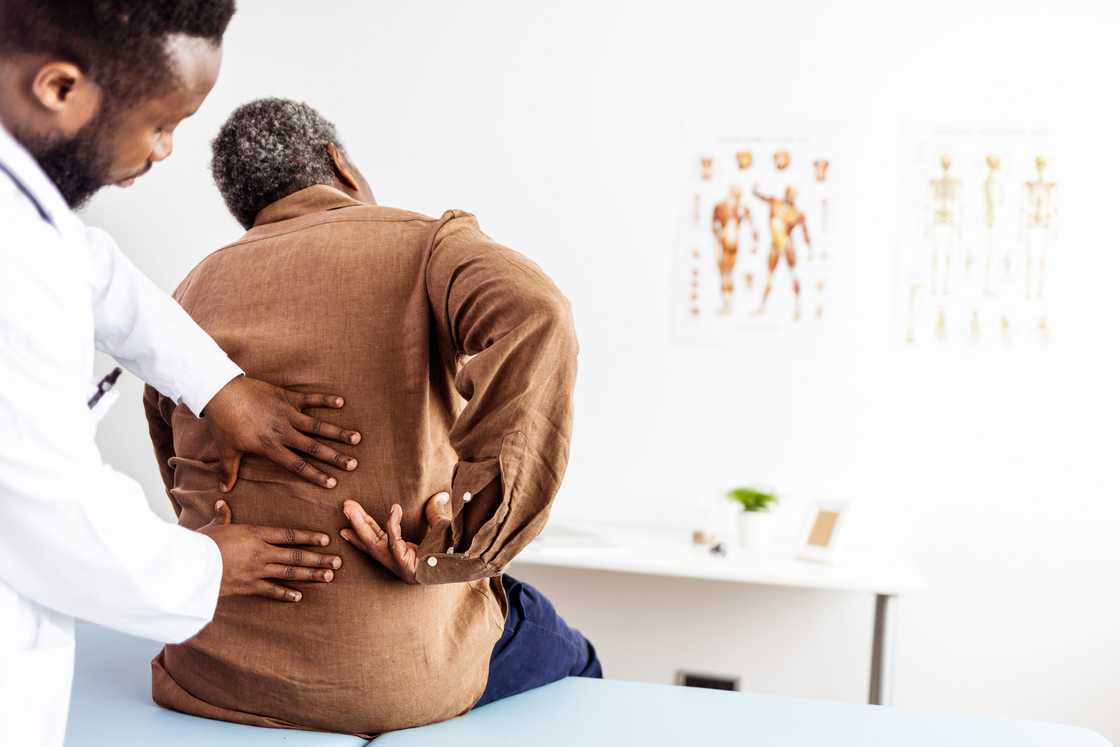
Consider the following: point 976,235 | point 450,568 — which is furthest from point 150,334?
point 976,235

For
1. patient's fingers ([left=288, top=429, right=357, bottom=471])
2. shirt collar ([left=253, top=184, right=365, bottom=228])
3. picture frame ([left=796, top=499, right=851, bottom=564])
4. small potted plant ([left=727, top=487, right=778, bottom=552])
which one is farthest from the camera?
small potted plant ([left=727, top=487, right=778, bottom=552])

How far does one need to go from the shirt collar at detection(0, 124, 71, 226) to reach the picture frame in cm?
181

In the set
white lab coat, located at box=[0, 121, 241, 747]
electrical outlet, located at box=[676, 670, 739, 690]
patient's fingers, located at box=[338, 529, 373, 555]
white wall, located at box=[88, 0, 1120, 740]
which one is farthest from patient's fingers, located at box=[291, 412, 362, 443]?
electrical outlet, located at box=[676, 670, 739, 690]

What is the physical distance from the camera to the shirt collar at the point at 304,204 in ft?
4.42

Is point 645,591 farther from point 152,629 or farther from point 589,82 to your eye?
point 152,629

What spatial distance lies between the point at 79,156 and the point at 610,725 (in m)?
0.93

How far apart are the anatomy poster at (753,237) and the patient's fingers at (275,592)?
1.61 m

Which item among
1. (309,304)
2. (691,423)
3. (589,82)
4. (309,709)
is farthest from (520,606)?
(589,82)

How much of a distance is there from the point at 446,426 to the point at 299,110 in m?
0.50

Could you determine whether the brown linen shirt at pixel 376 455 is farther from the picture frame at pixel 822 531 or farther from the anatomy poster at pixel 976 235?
the anatomy poster at pixel 976 235

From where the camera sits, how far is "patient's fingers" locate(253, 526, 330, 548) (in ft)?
3.91

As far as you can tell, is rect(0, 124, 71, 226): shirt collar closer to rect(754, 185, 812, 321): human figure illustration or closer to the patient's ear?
the patient's ear

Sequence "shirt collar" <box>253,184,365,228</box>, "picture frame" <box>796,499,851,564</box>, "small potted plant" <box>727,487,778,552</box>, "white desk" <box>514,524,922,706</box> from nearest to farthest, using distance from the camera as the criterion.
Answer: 1. "shirt collar" <box>253,184,365,228</box>
2. "white desk" <box>514,524,922,706</box>
3. "picture frame" <box>796,499,851,564</box>
4. "small potted plant" <box>727,487,778,552</box>

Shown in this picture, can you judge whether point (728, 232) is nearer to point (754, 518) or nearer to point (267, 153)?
point (754, 518)
